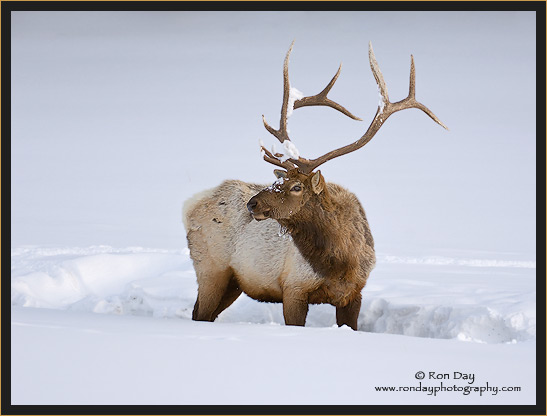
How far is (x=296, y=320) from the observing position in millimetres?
7016

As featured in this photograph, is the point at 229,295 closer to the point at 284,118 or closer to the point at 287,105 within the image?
the point at 284,118

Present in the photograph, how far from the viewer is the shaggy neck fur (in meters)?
6.86

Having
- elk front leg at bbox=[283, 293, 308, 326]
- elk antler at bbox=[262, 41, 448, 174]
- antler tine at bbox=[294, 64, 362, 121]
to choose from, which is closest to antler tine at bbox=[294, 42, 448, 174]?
elk antler at bbox=[262, 41, 448, 174]

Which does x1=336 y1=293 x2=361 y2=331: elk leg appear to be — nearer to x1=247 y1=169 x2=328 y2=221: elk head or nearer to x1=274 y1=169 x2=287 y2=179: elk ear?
x1=247 y1=169 x2=328 y2=221: elk head

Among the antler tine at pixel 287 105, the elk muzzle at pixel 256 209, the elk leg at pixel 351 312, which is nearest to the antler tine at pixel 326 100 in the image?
the antler tine at pixel 287 105

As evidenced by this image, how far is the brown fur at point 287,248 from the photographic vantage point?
22.3ft

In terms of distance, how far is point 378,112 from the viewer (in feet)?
22.9

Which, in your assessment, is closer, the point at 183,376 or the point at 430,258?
the point at 183,376

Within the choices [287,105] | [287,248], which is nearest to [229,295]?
[287,248]

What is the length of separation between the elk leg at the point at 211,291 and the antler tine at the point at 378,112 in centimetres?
186

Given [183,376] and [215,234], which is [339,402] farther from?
[215,234]

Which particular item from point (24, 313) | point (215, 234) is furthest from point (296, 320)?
point (24, 313)

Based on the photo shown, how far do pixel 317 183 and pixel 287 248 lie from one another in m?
0.87

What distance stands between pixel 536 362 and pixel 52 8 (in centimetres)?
410
